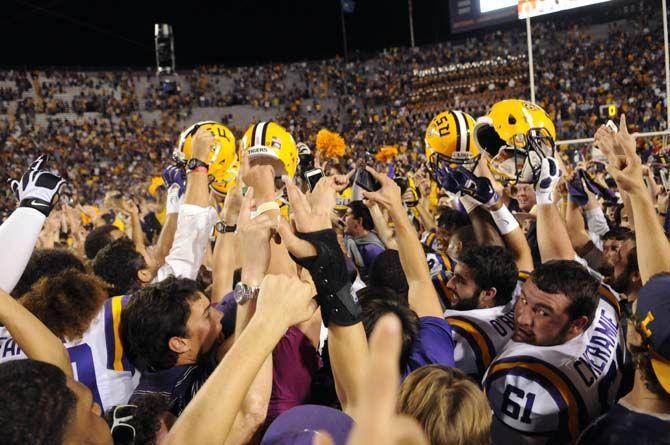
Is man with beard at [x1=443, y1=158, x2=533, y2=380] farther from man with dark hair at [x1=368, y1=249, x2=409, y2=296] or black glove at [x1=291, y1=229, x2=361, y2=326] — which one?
black glove at [x1=291, y1=229, x2=361, y2=326]

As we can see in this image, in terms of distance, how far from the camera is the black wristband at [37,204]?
257 cm

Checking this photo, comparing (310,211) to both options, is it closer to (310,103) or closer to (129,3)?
(310,103)

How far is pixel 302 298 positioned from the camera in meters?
1.53

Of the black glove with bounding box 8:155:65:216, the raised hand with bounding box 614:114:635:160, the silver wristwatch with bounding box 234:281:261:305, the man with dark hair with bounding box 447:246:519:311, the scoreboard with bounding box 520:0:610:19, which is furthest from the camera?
the scoreboard with bounding box 520:0:610:19

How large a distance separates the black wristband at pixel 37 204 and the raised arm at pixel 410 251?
1.37 m

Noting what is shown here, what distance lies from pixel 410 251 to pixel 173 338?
1031 millimetres

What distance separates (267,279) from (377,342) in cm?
90

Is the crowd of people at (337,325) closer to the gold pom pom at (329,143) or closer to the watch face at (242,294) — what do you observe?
the watch face at (242,294)

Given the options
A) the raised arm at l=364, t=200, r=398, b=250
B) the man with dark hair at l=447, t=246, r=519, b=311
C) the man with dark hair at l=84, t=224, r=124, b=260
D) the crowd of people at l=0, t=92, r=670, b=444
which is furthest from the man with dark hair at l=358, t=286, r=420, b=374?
the man with dark hair at l=84, t=224, r=124, b=260

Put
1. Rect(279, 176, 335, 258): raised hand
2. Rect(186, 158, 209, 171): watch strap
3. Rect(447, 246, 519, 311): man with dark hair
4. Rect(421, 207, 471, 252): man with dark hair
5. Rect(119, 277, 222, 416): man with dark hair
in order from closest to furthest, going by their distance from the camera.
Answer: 1. Rect(279, 176, 335, 258): raised hand
2. Rect(119, 277, 222, 416): man with dark hair
3. Rect(447, 246, 519, 311): man with dark hair
4. Rect(186, 158, 209, 171): watch strap
5. Rect(421, 207, 471, 252): man with dark hair

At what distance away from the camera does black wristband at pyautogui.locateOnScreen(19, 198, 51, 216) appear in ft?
8.43

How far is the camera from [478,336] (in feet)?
8.97

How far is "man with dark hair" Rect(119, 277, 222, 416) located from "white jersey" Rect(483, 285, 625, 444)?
111 centimetres

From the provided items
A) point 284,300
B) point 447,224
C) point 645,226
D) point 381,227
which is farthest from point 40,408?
point 447,224
